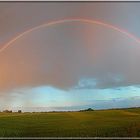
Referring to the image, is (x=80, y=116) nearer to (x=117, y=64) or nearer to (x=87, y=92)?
(x=87, y=92)

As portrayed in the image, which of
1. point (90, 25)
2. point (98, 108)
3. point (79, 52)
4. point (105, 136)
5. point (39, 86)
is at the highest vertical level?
point (90, 25)

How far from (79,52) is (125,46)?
547 millimetres

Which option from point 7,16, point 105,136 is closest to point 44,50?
point 7,16

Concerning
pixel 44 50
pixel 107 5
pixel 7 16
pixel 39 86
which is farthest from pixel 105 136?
pixel 7 16

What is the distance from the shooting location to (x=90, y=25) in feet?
13.6

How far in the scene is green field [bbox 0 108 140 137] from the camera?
394 centimetres

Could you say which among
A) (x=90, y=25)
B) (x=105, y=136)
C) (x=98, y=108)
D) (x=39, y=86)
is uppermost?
(x=90, y=25)

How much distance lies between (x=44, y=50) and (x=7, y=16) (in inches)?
24.0

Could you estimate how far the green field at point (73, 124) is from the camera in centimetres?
394

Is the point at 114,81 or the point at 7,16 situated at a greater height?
the point at 7,16

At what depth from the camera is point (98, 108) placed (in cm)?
406

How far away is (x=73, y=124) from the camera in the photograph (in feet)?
13.0

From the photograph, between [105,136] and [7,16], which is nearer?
[105,136]

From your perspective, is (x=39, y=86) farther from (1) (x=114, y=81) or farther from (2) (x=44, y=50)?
(1) (x=114, y=81)
